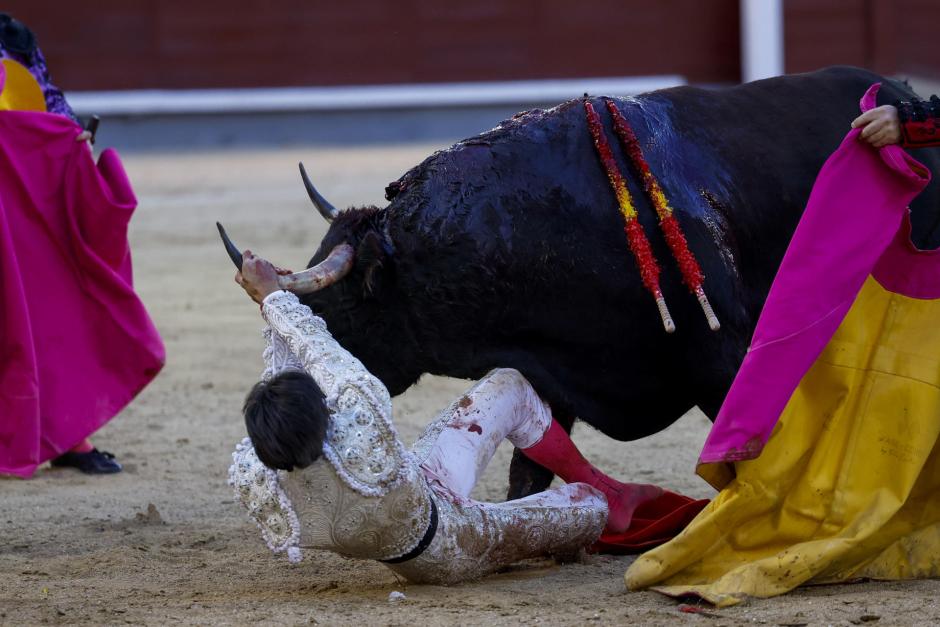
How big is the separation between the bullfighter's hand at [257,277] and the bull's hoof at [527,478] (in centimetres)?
81

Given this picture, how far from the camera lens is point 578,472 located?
3279 mm

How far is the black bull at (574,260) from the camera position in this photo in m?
3.24

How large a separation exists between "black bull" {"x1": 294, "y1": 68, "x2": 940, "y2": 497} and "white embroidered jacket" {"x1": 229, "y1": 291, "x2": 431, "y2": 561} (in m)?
0.55

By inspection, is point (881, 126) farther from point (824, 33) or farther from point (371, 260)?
point (824, 33)

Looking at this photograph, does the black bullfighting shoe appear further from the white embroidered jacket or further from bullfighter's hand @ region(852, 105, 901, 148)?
bullfighter's hand @ region(852, 105, 901, 148)

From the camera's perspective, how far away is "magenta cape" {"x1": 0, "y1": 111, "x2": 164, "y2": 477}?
4.17m

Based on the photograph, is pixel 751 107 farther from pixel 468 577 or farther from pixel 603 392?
pixel 468 577

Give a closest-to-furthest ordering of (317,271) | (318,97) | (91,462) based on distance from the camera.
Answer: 1. (317,271)
2. (91,462)
3. (318,97)

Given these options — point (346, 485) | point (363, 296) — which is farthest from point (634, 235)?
point (346, 485)

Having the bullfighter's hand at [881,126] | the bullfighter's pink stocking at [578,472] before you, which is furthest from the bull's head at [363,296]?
the bullfighter's hand at [881,126]

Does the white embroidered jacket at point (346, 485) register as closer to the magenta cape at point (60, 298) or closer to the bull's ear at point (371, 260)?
the bull's ear at point (371, 260)

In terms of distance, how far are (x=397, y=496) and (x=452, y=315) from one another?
68cm

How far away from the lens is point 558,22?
13.1m

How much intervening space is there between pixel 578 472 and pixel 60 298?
1.93 m
